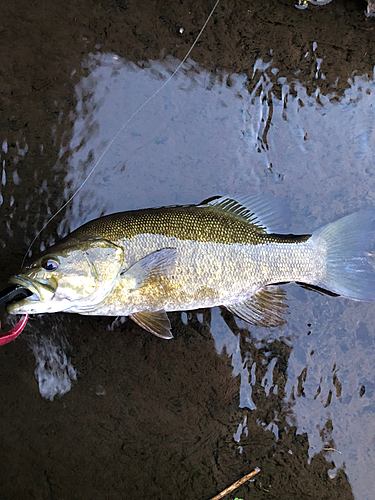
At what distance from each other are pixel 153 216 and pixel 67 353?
1.24 metres

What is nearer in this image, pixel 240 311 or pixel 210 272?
pixel 210 272

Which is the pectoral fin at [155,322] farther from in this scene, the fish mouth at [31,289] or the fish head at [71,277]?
the fish mouth at [31,289]

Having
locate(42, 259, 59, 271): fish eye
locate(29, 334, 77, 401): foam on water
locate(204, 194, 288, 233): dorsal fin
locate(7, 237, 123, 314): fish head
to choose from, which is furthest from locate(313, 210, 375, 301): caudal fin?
locate(29, 334, 77, 401): foam on water

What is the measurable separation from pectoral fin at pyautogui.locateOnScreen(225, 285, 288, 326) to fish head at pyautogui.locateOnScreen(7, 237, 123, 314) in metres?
0.91

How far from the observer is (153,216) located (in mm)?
2408

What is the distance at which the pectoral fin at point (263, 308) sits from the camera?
256 cm

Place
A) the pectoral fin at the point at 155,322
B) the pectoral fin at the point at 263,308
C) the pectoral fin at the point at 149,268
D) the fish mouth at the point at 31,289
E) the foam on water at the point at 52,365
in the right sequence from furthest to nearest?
the foam on water at the point at 52,365 < the pectoral fin at the point at 263,308 < the pectoral fin at the point at 155,322 < the pectoral fin at the point at 149,268 < the fish mouth at the point at 31,289

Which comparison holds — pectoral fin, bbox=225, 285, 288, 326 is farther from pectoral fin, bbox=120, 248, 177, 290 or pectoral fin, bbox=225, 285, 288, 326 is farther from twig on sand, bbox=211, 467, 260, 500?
twig on sand, bbox=211, 467, 260, 500

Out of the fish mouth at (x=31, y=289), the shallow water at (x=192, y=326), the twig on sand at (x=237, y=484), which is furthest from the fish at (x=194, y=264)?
the twig on sand at (x=237, y=484)

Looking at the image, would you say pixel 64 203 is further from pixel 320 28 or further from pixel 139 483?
pixel 320 28

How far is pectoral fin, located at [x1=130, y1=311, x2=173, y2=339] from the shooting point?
2.41m

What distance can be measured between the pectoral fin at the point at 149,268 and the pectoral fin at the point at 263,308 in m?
0.59

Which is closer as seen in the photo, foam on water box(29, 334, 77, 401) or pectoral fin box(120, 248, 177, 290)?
pectoral fin box(120, 248, 177, 290)

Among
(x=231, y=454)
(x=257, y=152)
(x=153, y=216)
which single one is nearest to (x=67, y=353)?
(x=153, y=216)
